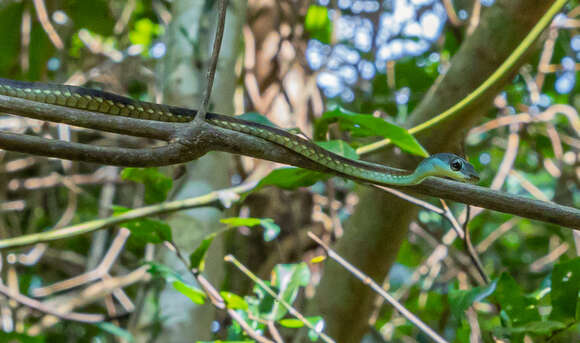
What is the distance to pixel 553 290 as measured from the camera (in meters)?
1.84

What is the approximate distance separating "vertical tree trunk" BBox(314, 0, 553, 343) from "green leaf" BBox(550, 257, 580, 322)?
0.67 meters

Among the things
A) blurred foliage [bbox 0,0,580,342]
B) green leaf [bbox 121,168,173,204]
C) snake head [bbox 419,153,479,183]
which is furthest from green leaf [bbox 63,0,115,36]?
snake head [bbox 419,153,479,183]

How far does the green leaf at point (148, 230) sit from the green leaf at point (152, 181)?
0.13 m

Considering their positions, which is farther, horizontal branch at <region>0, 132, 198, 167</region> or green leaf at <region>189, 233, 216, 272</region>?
green leaf at <region>189, 233, 216, 272</region>

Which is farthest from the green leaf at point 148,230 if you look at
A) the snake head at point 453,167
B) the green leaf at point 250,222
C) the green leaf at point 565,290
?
the green leaf at point 565,290

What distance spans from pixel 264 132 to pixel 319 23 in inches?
77.5

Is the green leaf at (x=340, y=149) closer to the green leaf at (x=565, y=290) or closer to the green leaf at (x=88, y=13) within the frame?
the green leaf at (x=565, y=290)

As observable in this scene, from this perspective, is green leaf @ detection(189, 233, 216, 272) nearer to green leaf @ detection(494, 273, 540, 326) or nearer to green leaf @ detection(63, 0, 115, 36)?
green leaf @ detection(494, 273, 540, 326)

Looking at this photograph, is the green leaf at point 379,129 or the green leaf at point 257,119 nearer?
the green leaf at point 379,129

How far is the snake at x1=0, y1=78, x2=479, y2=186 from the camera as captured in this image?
1.77 m

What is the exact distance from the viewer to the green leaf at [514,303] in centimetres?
193

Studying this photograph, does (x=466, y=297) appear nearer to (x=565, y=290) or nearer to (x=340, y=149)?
(x=565, y=290)

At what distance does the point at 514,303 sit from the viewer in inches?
77.0

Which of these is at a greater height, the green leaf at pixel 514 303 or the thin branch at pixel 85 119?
the thin branch at pixel 85 119
